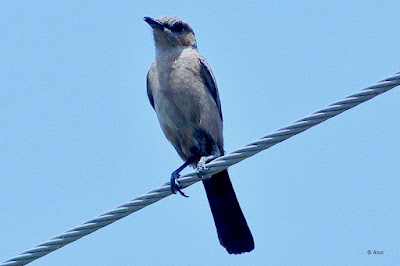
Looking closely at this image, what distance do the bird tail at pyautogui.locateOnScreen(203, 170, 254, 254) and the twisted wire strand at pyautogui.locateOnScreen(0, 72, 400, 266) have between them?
2.67 meters

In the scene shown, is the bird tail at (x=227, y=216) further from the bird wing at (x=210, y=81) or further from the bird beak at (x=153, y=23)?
the bird beak at (x=153, y=23)

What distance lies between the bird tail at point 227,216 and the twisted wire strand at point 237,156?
267 centimetres

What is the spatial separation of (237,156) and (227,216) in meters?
2.97

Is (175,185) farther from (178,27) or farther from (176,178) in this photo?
(178,27)

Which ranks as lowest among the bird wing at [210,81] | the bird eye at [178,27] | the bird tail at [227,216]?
the bird tail at [227,216]

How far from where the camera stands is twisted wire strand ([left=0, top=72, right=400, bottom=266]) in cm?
573

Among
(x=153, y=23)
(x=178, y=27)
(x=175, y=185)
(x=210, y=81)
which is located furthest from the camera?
(x=178, y=27)

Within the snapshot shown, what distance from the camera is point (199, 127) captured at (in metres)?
9.06

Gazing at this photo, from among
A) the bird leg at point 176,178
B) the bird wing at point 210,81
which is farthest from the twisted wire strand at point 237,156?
the bird wing at point 210,81

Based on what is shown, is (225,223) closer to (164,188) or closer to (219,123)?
(219,123)

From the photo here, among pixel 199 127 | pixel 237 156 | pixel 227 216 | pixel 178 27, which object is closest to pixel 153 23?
pixel 178 27

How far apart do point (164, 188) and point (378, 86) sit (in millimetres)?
1973

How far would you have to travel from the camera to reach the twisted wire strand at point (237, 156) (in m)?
5.73

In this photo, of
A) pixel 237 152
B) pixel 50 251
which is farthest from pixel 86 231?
pixel 237 152
